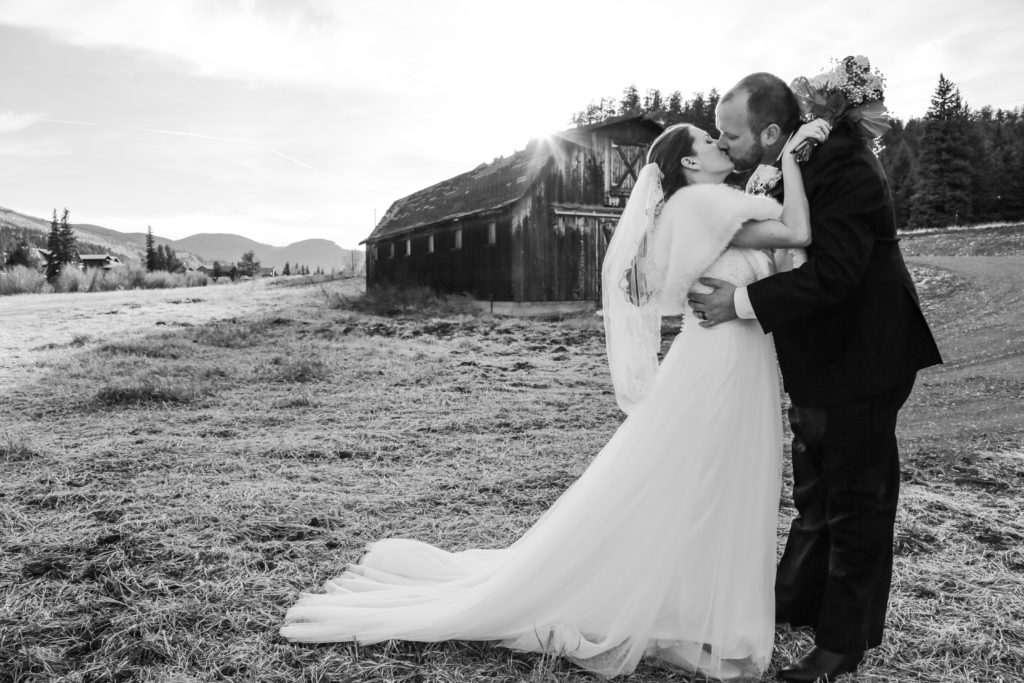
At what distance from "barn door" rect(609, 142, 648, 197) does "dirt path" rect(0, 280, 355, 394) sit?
10.7 meters

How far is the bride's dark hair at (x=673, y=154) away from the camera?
252cm

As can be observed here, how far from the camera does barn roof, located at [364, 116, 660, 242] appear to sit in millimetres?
19344

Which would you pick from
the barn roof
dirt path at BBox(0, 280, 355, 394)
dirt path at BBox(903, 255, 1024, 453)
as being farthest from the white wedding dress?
the barn roof

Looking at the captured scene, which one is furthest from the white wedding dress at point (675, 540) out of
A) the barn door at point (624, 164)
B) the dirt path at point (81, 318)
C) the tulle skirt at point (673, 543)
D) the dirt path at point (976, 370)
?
the barn door at point (624, 164)

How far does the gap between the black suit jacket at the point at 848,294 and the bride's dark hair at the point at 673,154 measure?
45 centimetres

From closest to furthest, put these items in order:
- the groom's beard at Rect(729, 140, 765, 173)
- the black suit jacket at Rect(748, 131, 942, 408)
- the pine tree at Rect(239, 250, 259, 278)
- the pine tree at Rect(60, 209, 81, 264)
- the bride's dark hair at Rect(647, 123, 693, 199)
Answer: the black suit jacket at Rect(748, 131, 942, 408) → the groom's beard at Rect(729, 140, 765, 173) → the bride's dark hair at Rect(647, 123, 693, 199) → the pine tree at Rect(60, 209, 81, 264) → the pine tree at Rect(239, 250, 259, 278)

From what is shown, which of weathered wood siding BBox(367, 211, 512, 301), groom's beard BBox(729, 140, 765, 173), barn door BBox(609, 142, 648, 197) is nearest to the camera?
groom's beard BBox(729, 140, 765, 173)

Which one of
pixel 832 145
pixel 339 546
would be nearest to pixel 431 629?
pixel 339 546

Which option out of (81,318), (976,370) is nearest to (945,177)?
(976,370)

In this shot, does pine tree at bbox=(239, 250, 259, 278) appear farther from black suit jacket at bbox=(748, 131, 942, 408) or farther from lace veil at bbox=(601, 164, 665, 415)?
black suit jacket at bbox=(748, 131, 942, 408)

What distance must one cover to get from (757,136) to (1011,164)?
235 ft

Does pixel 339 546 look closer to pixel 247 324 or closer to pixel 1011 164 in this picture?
pixel 247 324

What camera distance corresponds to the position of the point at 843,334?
2316 millimetres

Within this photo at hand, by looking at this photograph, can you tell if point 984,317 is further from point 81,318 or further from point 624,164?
point 81,318
